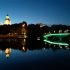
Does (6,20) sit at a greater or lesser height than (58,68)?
greater

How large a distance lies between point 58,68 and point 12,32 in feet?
212

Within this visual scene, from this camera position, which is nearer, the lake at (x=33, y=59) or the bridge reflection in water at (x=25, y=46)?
the lake at (x=33, y=59)

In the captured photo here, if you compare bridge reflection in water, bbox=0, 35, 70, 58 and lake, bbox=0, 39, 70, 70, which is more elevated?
bridge reflection in water, bbox=0, 35, 70, 58

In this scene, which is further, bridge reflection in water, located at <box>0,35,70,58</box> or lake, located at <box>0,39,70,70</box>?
bridge reflection in water, located at <box>0,35,70,58</box>

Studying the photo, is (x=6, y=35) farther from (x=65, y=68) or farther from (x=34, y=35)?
(x=65, y=68)

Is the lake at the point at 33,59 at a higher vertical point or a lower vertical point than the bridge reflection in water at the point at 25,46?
lower

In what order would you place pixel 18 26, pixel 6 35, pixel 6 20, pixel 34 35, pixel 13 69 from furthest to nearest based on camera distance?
pixel 6 20
pixel 18 26
pixel 6 35
pixel 34 35
pixel 13 69

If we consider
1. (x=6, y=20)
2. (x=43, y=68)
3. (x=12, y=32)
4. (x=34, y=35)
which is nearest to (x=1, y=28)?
(x=12, y=32)

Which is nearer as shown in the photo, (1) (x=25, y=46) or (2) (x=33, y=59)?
(2) (x=33, y=59)

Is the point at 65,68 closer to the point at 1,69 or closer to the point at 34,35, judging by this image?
the point at 1,69

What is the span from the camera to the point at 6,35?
2968 inches

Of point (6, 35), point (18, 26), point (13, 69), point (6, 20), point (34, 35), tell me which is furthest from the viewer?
point (6, 20)

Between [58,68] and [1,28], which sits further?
[1,28]

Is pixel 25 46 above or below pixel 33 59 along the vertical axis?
above
